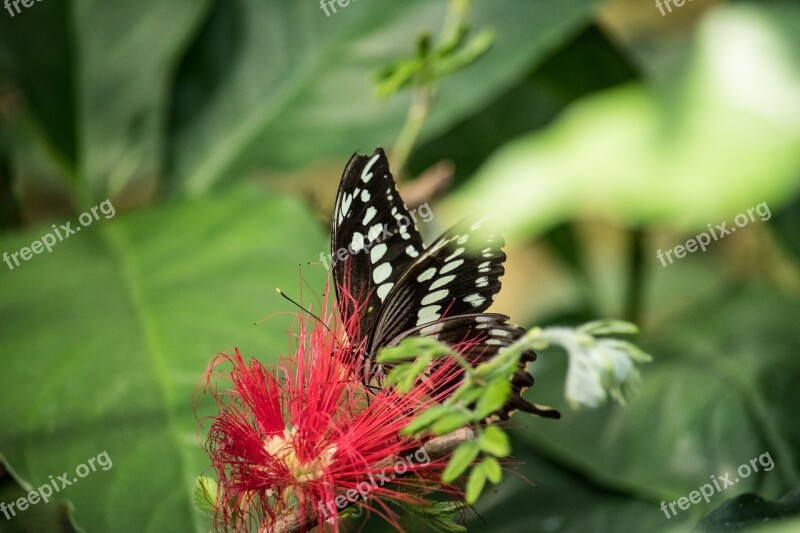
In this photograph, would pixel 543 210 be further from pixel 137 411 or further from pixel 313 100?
pixel 137 411

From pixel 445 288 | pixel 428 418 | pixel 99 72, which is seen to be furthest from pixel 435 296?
pixel 99 72

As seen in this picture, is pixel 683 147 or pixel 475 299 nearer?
pixel 475 299

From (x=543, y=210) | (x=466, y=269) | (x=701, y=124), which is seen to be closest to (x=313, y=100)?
(x=543, y=210)

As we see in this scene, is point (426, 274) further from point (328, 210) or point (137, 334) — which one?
point (328, 210)

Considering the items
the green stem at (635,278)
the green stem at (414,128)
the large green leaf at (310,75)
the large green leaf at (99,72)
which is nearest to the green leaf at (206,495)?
the green stem at (414,128)

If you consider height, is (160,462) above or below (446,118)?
below

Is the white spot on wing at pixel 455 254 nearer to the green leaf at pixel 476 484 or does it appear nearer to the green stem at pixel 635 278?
the green leaf at pixel 476 484
